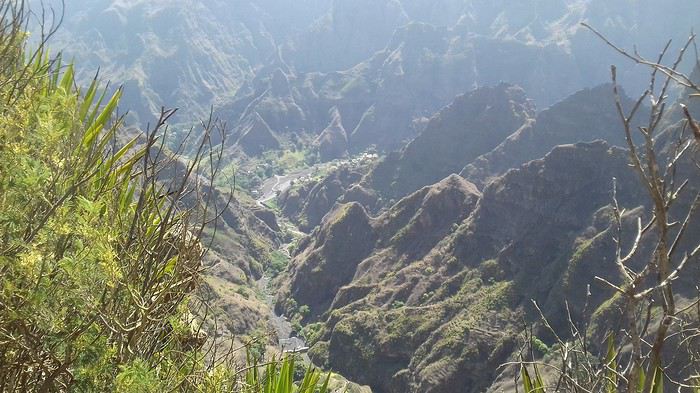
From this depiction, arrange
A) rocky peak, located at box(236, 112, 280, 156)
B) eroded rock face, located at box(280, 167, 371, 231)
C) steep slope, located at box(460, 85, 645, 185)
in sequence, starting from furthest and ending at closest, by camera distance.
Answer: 1. rocky peak, located at box(236, 112, 280, 156)
2. eroded rock face, located at box(280, 167, 371, 231)
3. steep slope, located at box(460, 85, 645, 185)

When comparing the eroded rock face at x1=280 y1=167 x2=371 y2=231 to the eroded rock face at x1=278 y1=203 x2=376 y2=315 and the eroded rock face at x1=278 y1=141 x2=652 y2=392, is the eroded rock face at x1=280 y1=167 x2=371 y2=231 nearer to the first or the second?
the eroded rock face at x1=278 y1=203 x2=376 y2=315

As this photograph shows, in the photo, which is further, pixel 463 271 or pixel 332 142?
pixel 332 142

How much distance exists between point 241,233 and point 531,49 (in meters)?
150

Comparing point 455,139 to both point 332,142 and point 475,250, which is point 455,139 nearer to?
point 332,142

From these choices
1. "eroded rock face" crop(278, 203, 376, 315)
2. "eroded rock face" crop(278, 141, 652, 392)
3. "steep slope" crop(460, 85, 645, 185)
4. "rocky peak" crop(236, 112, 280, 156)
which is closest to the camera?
"eroded rock face" crop(278, 141, 652, 392)

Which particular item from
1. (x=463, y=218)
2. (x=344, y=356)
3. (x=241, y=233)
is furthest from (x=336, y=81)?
(x=344, y=356)

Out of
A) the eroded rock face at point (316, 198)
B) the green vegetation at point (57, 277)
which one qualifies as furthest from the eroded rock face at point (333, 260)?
the green vegetation at point (57, 277)

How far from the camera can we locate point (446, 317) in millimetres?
47031

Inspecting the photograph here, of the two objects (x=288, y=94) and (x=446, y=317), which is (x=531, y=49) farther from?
(x=446, y=317)

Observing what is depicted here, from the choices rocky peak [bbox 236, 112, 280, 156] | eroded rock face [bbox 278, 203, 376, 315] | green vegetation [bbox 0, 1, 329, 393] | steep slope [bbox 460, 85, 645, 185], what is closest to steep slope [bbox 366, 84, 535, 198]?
steep slope [bbox 460, 85, 645, 185]

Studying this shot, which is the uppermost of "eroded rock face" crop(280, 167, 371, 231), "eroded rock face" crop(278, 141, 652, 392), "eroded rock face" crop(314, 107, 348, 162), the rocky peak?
the rocky peak

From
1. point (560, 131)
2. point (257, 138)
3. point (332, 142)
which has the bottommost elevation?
point (560, 131)

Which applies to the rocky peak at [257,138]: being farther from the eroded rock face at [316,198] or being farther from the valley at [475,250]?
the eroded rock face at [316,198]

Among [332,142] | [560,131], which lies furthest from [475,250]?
[332,142]
